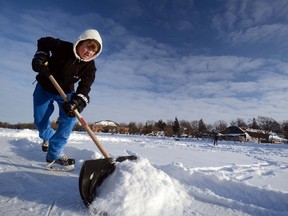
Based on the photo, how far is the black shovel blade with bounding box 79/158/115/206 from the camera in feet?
6.46

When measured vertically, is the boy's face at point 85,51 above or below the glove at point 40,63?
above

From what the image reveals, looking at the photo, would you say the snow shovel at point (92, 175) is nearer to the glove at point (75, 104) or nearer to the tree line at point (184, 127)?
the glove at point (75, 104)

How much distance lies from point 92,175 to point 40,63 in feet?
5.62

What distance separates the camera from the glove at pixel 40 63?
10.1ft

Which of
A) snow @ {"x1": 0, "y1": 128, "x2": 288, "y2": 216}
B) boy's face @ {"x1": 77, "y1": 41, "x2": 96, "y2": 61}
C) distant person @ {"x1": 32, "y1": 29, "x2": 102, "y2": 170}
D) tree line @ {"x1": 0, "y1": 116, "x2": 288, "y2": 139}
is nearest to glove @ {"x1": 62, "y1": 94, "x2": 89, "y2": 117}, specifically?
distant person @ {"x1": 32, "y1": 29, "x2": 102, "y2": 170}

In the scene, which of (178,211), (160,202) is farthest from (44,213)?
(178,211)

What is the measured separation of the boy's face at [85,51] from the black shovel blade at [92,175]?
1637mm

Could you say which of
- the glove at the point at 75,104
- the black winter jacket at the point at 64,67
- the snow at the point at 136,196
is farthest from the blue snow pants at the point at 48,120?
the glove at the point at 75,104

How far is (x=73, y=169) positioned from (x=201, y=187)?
1.60m

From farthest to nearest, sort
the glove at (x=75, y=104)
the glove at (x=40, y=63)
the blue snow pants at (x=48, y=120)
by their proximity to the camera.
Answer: the blue snow pants at (x=48, y=120) → the glove at (x=40, y=63) → the glove at (x=75, y=104)

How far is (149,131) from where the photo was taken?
7212cm

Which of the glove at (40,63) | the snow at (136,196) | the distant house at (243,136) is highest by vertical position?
the distant house at (243,136)

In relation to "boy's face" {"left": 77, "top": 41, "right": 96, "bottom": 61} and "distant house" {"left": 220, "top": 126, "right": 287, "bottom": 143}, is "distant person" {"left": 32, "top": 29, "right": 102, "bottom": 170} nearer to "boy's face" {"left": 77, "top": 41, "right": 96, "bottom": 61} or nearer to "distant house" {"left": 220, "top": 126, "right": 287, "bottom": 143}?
"boy's face" {"left": 77, "top": 41, "right": 96, "bottom": 61}

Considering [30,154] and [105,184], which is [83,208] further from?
[30,154]
